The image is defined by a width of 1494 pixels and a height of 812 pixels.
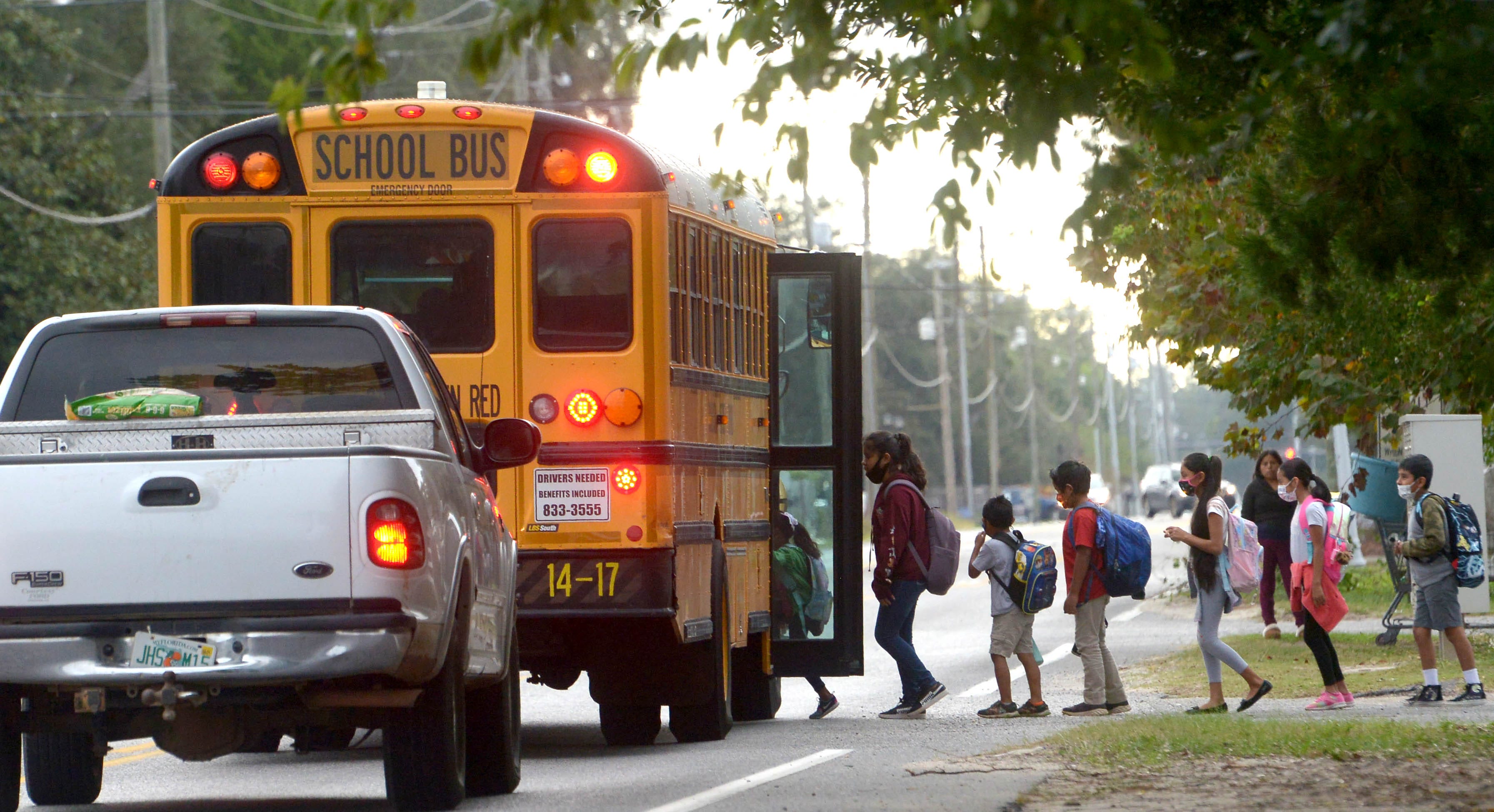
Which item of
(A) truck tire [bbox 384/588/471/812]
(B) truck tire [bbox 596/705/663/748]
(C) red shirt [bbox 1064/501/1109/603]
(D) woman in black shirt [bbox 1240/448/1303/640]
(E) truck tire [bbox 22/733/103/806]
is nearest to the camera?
(A) truck tire [bbox 384/588/471/812]

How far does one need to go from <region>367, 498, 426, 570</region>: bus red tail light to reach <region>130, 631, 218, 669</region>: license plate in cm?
63

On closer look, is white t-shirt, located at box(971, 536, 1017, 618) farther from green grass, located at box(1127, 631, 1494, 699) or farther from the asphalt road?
green grass, located at box(1127, 631, 1494, 699)

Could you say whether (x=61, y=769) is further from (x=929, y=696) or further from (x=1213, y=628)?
(x=1213, y=628)

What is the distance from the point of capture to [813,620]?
526 inches

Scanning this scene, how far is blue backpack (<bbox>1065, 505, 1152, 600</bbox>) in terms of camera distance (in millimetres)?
12961

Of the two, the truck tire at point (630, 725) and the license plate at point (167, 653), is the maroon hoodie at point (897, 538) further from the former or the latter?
the license plate at point (167, 653)

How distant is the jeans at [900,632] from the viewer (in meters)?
13.4

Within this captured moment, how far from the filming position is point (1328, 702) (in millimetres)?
13109

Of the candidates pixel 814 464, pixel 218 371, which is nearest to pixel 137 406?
pixel 218 371

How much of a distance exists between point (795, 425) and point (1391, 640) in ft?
22.4

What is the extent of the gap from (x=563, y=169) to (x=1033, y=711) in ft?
15.5

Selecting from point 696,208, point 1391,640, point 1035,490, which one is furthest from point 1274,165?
point 1035,490

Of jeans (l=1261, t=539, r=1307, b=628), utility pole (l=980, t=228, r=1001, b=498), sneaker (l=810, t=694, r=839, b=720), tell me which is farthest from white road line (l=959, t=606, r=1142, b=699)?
utility pole (l=980, t=228, r=1001, b=498)

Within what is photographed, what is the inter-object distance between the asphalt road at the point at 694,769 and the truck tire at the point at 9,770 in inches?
44.9
